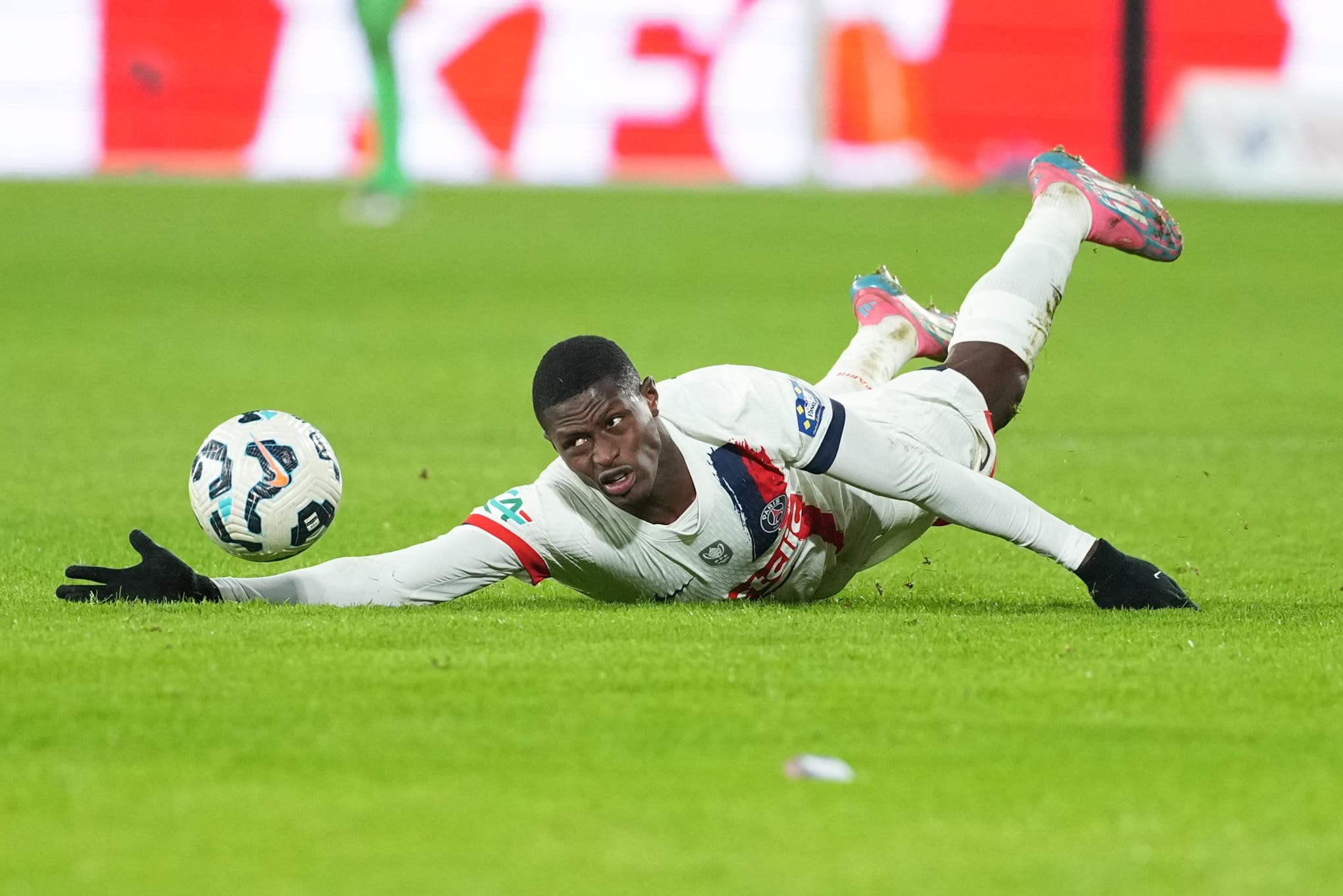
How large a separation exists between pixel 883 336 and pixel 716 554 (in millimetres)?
1676

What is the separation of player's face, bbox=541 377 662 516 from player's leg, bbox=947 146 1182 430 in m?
1.39

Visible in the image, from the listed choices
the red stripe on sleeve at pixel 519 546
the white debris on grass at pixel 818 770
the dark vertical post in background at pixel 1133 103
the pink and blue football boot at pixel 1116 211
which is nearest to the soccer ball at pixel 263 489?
the red stripe on sleeve at pixel 519 546

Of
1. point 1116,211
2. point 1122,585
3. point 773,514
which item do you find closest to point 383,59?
point 1116,211

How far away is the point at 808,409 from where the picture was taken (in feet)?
17.1

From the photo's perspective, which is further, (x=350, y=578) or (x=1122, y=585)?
(x=350, y=578)

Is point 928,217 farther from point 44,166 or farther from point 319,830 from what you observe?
point 319,830

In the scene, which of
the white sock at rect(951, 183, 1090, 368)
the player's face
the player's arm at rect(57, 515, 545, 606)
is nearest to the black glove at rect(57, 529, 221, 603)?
the player's arm at rect(57, 515, 545, 606)

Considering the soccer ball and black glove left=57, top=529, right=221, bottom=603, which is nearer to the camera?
black glove left=57, top=529, right=221, bottom=603

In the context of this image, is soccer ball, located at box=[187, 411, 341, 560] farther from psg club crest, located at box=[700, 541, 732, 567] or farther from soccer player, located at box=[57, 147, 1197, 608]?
psg club crest, located at box=[700, 541, 732, 567]

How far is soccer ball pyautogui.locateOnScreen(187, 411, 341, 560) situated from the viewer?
17.9 feet

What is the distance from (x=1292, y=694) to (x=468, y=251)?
15.3 meters

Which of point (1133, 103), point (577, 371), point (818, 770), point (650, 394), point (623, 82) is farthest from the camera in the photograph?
point (1133, 103)

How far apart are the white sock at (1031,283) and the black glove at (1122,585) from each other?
1093 millimetres

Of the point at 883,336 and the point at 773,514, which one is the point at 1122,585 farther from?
the point at 883,336
